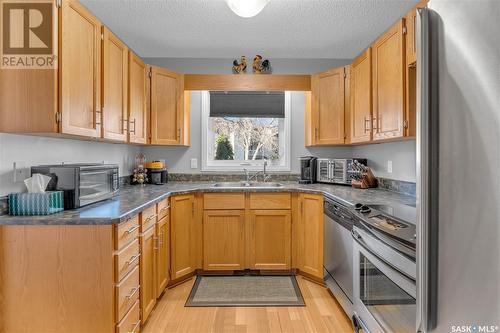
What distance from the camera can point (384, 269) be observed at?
1.50 m

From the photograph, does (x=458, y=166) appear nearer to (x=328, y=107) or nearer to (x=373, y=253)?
(x=373, y=253)

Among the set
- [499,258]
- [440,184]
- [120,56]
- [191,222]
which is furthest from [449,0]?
[191,222]

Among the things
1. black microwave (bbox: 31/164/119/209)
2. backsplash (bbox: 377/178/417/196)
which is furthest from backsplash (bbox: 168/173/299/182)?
black microwave (bbox: 31/164/119/209)

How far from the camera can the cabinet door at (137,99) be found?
2.57 metres

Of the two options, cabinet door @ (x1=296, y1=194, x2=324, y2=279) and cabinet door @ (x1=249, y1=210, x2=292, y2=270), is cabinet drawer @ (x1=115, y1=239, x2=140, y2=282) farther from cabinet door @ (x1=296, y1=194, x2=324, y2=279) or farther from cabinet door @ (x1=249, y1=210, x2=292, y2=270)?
cabinet door @ (x1=296, y1=194, x2=324, y2=279)

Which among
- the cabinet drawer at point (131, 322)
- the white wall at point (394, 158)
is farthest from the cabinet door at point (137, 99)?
the white wall at point (394, 158)

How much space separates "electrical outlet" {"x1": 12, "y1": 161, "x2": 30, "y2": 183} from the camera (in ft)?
5.59

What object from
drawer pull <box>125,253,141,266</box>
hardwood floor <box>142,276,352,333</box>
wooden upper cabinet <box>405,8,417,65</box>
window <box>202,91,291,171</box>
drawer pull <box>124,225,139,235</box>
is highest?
wooden upper cabinet <box>405,8,417,65</box>

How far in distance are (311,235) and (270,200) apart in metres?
0.50

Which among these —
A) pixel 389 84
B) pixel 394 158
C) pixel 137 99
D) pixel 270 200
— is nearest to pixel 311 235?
pixel 270 200

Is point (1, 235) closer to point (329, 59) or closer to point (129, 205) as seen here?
point (129, 205)

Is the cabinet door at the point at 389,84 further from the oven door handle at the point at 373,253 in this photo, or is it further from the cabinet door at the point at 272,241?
the cabinet door at the point at 272,241

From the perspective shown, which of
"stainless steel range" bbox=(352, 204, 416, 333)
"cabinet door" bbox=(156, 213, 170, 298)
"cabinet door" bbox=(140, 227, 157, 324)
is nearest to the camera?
"stainless steel range" bbox=(352, 204, 416, 333)

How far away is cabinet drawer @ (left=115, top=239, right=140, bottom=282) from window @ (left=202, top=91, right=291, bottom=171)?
5.83 ft
